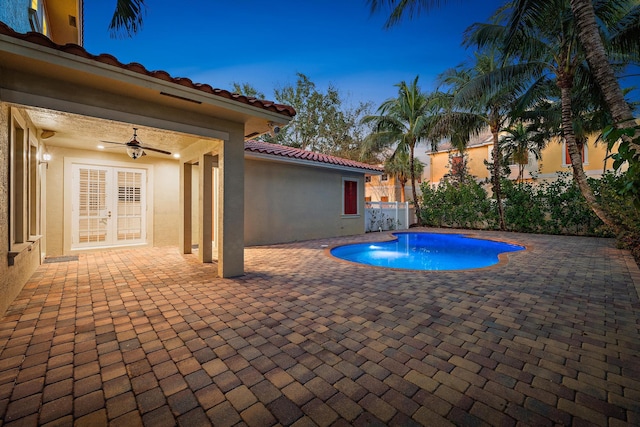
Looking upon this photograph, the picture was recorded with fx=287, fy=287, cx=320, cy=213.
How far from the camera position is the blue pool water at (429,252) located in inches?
363

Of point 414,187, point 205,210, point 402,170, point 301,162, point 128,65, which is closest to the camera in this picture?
point 128,65

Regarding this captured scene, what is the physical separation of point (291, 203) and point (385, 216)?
7.19 metres

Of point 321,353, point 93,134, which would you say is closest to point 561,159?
point 321,353

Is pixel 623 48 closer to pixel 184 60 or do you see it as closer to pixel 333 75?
pixel 333 75

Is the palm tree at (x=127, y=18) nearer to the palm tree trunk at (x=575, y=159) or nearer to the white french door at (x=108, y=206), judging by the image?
the white french door at (x=108, y=206)

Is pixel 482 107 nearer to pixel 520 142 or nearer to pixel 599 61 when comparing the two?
pixel 520 142

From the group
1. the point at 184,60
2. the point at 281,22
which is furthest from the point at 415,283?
the point at 184,60

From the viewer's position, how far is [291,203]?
11812mm

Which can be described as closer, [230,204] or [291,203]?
[230,204]

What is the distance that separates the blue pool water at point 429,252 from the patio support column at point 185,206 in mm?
4683

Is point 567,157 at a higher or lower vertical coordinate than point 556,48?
lower

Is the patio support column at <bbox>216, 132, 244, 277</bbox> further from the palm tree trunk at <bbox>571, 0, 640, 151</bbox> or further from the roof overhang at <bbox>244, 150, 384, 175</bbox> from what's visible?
the palm tree trunk at <bbox>571, 0, 640, 151</bbox>

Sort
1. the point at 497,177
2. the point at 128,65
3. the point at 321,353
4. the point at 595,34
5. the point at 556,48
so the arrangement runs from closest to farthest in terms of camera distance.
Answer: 1. the point at 321,353
2. the point at 128,65
3. the point at 595,34
4. the point at 556,48
5. the point at 497,177

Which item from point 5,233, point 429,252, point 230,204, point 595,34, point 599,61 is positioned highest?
point 595,34
